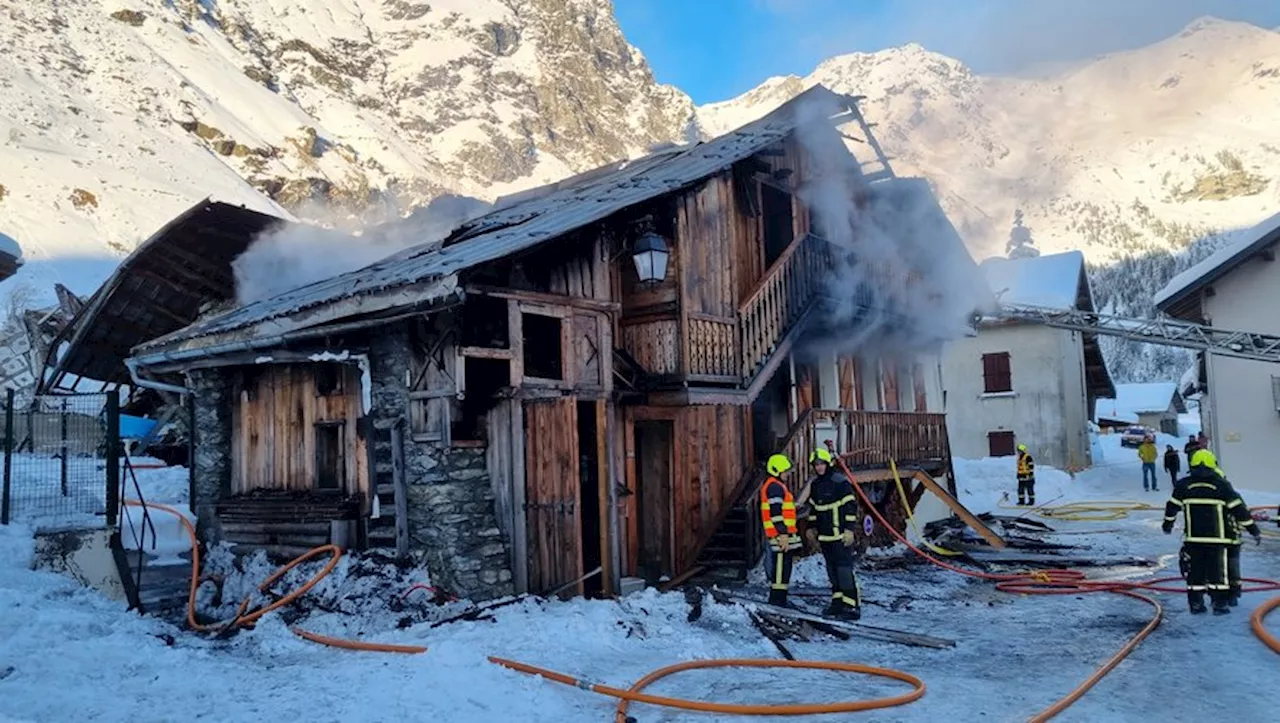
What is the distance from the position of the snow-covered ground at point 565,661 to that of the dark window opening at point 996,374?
2217 cm

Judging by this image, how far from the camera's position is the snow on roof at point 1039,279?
32000 millimetres

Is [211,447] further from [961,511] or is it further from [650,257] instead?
[961,511]

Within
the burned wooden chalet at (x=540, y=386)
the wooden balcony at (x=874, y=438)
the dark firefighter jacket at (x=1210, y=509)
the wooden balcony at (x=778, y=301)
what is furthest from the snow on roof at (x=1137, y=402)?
the dark firefighter jacket at (x=1210, y=509)

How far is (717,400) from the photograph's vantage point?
38.7 feet

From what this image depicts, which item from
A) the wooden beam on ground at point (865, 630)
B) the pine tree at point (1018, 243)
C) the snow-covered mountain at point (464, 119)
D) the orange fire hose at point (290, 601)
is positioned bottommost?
the wooden beam on ground at point (865, 630)

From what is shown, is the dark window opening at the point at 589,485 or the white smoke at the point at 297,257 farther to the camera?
the white smoke at the point at 297,257

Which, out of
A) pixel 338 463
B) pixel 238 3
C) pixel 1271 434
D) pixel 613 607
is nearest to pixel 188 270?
pixel 338 463

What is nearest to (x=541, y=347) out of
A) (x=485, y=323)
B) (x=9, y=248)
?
(x=485, y=323)

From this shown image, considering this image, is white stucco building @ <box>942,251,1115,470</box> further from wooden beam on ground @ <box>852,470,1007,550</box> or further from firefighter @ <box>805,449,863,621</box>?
firefighter @ <box>805,449,863,621</box>

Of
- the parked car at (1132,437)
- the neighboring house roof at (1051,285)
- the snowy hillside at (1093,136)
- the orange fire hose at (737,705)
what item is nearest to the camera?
the orange fire hose at (737,705)

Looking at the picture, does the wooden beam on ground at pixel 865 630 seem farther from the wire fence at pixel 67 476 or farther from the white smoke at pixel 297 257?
the white smoke at pixel 297 257

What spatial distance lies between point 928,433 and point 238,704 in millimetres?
14174

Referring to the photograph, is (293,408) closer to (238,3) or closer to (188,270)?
(188,270)

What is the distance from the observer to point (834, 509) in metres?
9.15
